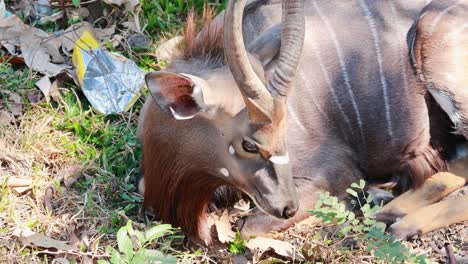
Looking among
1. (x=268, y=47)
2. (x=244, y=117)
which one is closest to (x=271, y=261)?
(x=244, y=117)

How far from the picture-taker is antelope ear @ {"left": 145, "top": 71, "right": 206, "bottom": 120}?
3436mm

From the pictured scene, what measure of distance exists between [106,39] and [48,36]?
0.32m

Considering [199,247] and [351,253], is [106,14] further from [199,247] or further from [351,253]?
[351,253]

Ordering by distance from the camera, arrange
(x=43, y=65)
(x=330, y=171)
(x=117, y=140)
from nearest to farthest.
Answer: (x=330, y=171)
(x=117, y=140)
(x=43, y=65)

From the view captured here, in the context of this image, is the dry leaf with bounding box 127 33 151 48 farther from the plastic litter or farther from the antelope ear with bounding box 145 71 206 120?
the antelope ear with bounding box 145 71 206 120

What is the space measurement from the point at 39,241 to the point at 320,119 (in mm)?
1397

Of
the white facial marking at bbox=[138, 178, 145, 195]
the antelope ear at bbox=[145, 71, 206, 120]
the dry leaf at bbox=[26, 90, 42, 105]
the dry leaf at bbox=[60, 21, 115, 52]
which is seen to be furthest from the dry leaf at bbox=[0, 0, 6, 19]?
the antelope ear at bbox=[145, 71, 206, 120]

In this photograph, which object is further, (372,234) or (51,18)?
(51,18)

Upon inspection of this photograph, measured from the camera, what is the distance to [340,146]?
4.21m

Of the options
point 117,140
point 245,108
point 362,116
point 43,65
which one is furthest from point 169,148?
point 43,65

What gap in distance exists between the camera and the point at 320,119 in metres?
4.16

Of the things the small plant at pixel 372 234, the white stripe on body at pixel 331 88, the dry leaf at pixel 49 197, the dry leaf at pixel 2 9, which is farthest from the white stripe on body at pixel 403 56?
the dry leaf at pixel 2 9

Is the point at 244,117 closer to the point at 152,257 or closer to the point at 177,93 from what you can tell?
the point at 177,93

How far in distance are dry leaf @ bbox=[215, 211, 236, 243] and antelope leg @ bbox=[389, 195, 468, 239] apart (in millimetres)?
729
